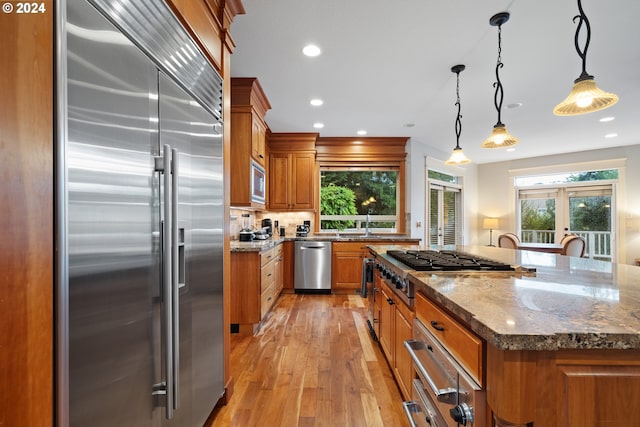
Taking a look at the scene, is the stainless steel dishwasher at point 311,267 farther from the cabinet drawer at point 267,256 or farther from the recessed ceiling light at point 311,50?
the recessed ceiling light at point 311,50

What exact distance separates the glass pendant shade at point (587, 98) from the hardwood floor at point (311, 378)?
6.92 feet

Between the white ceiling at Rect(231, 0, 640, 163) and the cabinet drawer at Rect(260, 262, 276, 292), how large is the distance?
82.0 inches

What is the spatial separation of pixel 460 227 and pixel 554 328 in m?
6.66

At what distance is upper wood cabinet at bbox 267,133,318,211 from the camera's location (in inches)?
199

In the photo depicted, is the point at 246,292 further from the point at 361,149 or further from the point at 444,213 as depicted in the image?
the point at 444,213

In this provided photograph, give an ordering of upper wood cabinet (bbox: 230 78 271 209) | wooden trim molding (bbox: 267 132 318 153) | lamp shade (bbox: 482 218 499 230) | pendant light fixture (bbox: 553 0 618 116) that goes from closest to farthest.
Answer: pendant light fixture (bbox: 553 0 618 116)
upper wood cabinet (bbox: 230 78 271 209)
wooden trim molding (bbox: 267 132 318 153)
lamp shade (bbox: 482 218 499 230)

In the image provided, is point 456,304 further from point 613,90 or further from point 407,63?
point 613,90

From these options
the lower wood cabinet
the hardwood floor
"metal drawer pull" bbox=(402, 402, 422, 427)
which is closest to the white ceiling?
the lower wood cabinet

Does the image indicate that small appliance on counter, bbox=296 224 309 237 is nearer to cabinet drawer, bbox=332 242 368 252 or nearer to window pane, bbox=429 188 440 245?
cabinet drawer, bbox=332 242 368 252

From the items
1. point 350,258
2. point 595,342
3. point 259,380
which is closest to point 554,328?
point 595,342

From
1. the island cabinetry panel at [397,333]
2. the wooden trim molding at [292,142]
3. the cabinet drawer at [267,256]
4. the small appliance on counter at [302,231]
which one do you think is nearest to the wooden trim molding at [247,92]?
the wooden trim molding at [292,142]

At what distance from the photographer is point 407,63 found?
277 centimetres

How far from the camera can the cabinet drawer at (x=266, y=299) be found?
3145 millimetres

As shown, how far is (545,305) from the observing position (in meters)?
0.95
